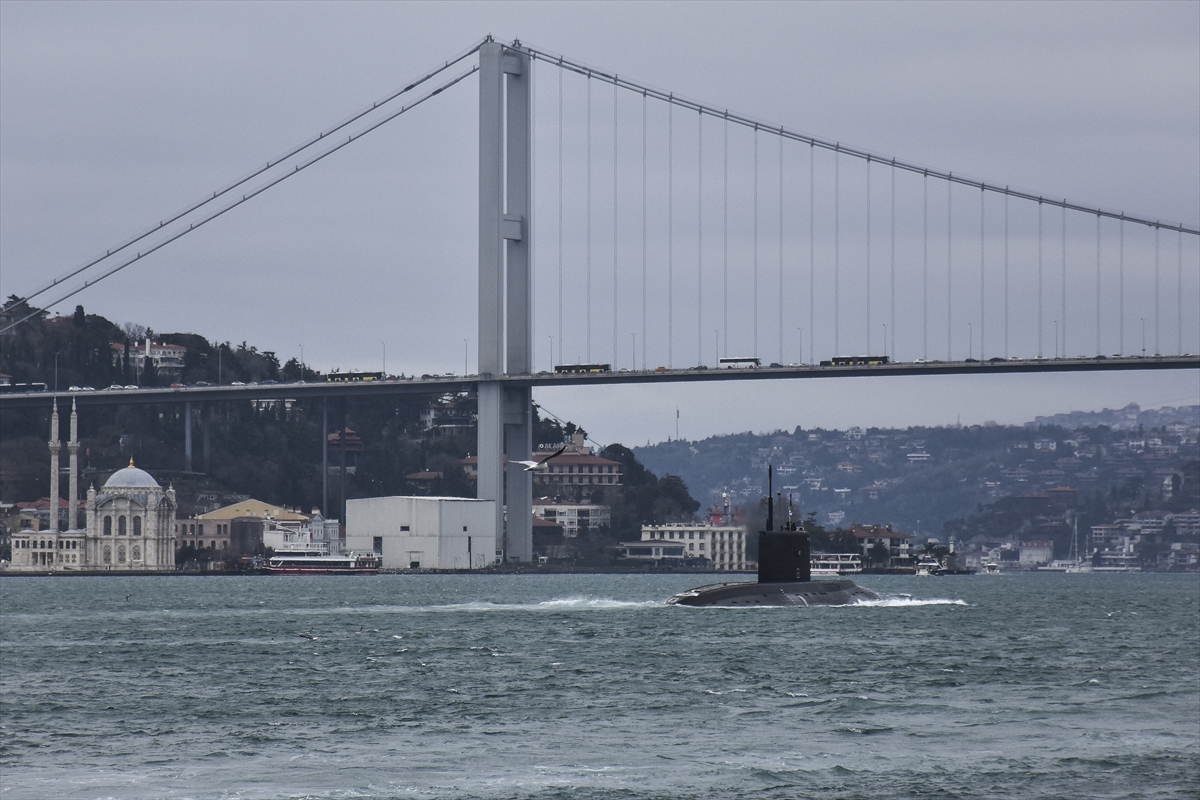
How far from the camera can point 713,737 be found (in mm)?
26547

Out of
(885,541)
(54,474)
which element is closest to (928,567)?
(885,541)

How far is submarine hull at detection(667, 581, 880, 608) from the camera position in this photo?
55.4 m

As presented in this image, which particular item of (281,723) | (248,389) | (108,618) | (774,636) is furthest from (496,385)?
(281,723)

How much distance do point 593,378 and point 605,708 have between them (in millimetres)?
76371

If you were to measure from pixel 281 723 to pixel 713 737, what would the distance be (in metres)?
6.43

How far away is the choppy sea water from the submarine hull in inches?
21.3

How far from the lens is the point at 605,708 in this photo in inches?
1190

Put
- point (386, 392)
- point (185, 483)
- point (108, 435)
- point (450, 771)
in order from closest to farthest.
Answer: point (450, 771) → point (386, 392) → point (185, 483) → point (108, 435)

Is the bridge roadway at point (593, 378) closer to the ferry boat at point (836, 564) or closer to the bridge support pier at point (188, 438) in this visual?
the bridge support pier at point (188, 438)

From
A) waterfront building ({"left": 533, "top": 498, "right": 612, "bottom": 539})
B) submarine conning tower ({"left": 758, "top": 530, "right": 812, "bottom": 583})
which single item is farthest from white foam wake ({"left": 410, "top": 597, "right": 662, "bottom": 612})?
waterfront building ({"left": 533, "top": 498, "right": 612, "bottom": 539})

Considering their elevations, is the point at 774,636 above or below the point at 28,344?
below

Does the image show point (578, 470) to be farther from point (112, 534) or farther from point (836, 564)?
point (112, 534)

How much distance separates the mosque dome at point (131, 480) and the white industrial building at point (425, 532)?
67.7 ft

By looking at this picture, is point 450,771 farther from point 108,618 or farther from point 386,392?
point 386,392
